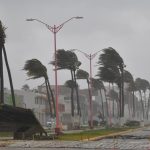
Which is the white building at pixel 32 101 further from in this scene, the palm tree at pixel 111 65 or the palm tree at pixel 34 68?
the palm tree at pixel 111 65

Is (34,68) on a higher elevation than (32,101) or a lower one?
higher

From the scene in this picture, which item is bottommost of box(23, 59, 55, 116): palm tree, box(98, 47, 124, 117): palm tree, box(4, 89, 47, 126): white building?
box(4, 89, 47, 126): white building

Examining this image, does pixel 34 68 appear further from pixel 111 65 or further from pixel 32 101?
pixel 32 101

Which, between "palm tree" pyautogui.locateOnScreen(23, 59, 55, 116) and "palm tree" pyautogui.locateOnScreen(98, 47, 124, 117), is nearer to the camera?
"palm tree" pyautogui.locateOnScreen(23, 59, 55, 116)

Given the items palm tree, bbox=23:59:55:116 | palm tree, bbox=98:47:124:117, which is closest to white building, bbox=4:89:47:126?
palm tree, bbox=23:59:55:116

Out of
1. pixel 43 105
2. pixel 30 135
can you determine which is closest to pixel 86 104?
pixel 43 105

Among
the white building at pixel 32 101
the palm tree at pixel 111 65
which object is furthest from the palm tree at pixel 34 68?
the palm tree at pixel 111 65

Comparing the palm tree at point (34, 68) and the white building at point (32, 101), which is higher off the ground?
the palm tree at point (34, 68)

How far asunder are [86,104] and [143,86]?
73.8 feet

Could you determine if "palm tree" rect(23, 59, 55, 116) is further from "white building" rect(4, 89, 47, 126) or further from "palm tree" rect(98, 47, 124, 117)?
"palm tree" rect(98, 47, 124, 117)

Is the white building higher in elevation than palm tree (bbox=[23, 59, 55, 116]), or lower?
lower

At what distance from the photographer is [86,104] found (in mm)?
188125

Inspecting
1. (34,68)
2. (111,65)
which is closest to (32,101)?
(111,65)

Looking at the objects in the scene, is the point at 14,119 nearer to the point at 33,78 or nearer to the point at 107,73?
the point at 33,78
